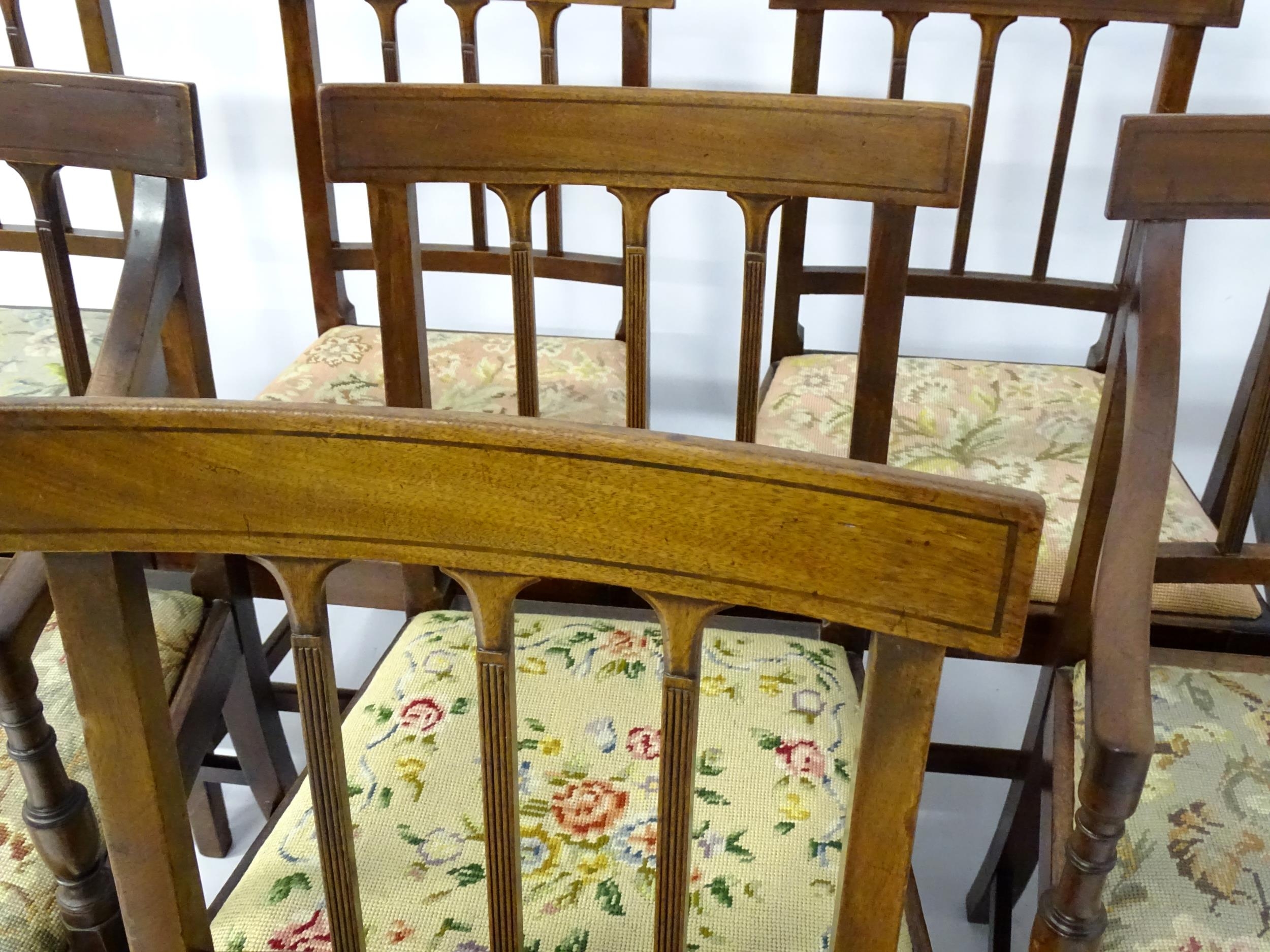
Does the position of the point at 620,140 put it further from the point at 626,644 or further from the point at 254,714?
the point at 254,714

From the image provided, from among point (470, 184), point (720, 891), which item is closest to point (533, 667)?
point (720, 891)

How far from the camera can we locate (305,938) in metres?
0.60

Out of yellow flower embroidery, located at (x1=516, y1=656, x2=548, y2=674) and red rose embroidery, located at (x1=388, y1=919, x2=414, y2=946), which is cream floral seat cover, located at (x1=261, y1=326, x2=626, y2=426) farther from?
red rose embroidery, located at (x1=388, y1=919, x2=414, y2=946)

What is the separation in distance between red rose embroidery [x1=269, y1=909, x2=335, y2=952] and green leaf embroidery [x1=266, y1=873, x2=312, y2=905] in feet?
0.07

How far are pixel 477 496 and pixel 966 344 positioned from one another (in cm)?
121

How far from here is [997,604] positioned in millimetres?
353

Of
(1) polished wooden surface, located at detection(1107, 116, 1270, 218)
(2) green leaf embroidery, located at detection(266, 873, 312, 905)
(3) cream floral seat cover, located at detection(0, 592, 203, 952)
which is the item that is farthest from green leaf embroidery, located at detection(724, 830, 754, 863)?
(1) polished wooden surface, located at detection(1107, 116, 1270, 218)

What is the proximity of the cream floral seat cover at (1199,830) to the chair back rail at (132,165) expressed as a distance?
733 mm

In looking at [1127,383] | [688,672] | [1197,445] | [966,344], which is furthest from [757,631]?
[1197,445]

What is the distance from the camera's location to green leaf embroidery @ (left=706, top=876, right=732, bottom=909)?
0.63m

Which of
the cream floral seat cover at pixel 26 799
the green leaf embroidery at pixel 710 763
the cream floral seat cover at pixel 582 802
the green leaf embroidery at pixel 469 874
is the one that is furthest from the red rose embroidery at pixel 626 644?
the cream floral seat cover at pixel 26 799

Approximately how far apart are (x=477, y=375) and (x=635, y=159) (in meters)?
0.44

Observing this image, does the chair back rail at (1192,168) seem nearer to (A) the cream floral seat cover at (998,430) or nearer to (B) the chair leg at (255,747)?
(A) the cream floral seat cover at (998,430)

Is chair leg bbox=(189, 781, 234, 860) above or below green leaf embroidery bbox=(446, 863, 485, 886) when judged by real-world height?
below
